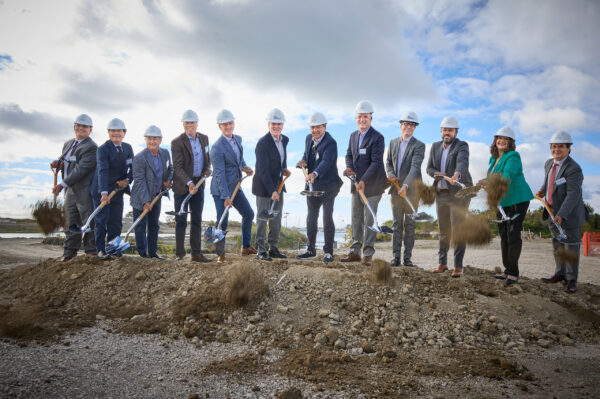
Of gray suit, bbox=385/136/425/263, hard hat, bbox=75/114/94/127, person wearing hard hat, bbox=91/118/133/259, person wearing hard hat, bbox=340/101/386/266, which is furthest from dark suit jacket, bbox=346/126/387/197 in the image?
hard hat, bbox=75/114/94/127

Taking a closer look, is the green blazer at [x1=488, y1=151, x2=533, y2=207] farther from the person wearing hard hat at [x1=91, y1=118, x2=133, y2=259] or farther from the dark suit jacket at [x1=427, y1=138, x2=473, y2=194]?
the person wearing hard hat at [x1=91, y1=118, x2=133, y2=259]

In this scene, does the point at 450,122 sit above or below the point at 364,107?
below

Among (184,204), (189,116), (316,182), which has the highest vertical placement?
(189,116)

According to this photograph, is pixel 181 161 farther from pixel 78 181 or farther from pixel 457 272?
pixel 457 272

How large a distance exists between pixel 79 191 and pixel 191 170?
7.01ft

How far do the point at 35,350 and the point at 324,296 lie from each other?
339 cm

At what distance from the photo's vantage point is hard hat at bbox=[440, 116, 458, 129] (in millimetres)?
6441

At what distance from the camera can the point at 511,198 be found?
6203mm

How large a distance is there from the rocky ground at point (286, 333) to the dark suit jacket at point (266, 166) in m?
1.31

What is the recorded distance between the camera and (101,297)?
19.3 feet

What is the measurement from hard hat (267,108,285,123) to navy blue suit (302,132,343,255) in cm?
63

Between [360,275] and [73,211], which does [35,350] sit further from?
[360,275]

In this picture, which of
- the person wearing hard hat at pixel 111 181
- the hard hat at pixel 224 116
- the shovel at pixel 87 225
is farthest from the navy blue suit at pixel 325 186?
the shovel at pixel 87 225

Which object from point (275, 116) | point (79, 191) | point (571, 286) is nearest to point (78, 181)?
point (79, 191)
